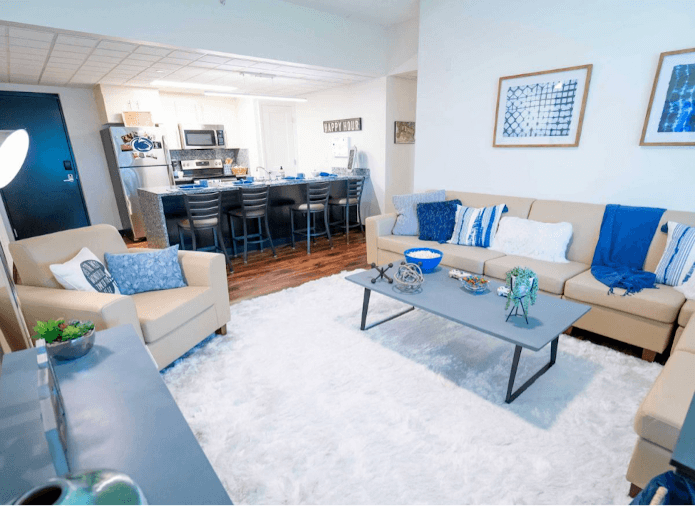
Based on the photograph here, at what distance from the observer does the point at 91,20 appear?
2.94 meters

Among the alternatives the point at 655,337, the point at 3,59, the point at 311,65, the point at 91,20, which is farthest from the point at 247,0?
the point at 655,337

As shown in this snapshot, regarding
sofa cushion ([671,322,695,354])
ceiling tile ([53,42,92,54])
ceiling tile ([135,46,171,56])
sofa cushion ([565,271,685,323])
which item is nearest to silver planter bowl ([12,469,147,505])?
sofa cushion ([671,322,695,354])

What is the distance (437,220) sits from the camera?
3.51 m

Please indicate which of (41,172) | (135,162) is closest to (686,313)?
(135,162)

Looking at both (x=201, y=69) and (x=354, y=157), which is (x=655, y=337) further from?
(x=201, y=69)

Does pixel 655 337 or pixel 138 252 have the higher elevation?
pixel 138 252

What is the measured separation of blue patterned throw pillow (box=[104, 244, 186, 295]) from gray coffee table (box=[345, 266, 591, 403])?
1261 mm

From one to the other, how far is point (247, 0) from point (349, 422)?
420 cm

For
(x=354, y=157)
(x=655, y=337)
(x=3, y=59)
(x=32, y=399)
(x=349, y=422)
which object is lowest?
(x=349, y=422)

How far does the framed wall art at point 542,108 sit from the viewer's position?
2994 millimetres

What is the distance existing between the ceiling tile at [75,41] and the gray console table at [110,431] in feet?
10.4

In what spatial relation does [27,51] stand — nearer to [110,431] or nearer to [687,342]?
[110,431]

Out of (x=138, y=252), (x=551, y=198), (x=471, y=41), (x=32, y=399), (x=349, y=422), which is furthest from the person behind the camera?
(x=471, y=41)

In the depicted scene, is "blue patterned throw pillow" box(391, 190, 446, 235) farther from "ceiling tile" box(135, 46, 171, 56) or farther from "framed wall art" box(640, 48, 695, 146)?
"ceiling tile" box(135, 46, 171, 56)
